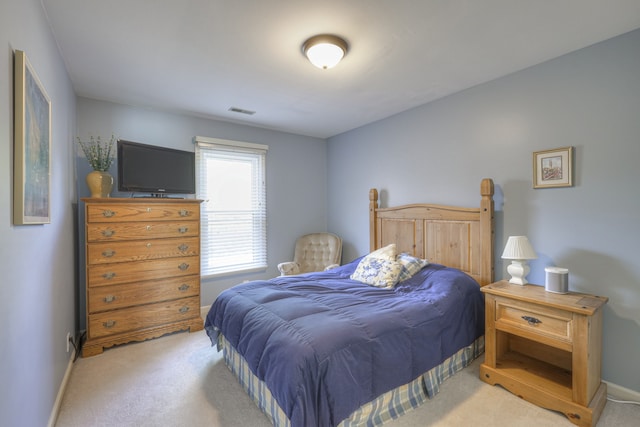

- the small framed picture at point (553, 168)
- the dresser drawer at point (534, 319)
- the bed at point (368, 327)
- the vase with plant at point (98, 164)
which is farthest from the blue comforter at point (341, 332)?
the vase with plant at point (98, 164)

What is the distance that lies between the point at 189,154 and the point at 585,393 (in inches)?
155

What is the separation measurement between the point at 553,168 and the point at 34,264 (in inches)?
140

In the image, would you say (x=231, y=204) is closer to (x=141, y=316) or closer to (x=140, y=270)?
(x=140, y=270)

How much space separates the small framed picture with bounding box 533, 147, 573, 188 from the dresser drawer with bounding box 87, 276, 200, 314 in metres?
3.44

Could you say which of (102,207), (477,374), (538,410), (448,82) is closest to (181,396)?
(102,207)

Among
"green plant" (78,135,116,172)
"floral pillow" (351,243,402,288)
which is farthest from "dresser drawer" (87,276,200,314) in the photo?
→ "floral pillow" (351,243,402,288)

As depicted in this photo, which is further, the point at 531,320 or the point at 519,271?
the point at 519,271

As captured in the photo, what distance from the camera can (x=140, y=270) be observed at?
2869 millimetres

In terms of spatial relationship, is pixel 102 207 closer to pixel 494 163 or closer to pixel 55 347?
pixel 55 347

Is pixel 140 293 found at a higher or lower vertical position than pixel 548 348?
higher

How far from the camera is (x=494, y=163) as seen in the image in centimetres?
271

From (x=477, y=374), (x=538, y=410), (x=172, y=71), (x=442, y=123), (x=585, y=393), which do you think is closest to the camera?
(x=585, y=393)

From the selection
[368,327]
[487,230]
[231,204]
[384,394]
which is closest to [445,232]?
[487,230]

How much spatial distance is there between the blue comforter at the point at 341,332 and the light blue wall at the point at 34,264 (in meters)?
1.05
